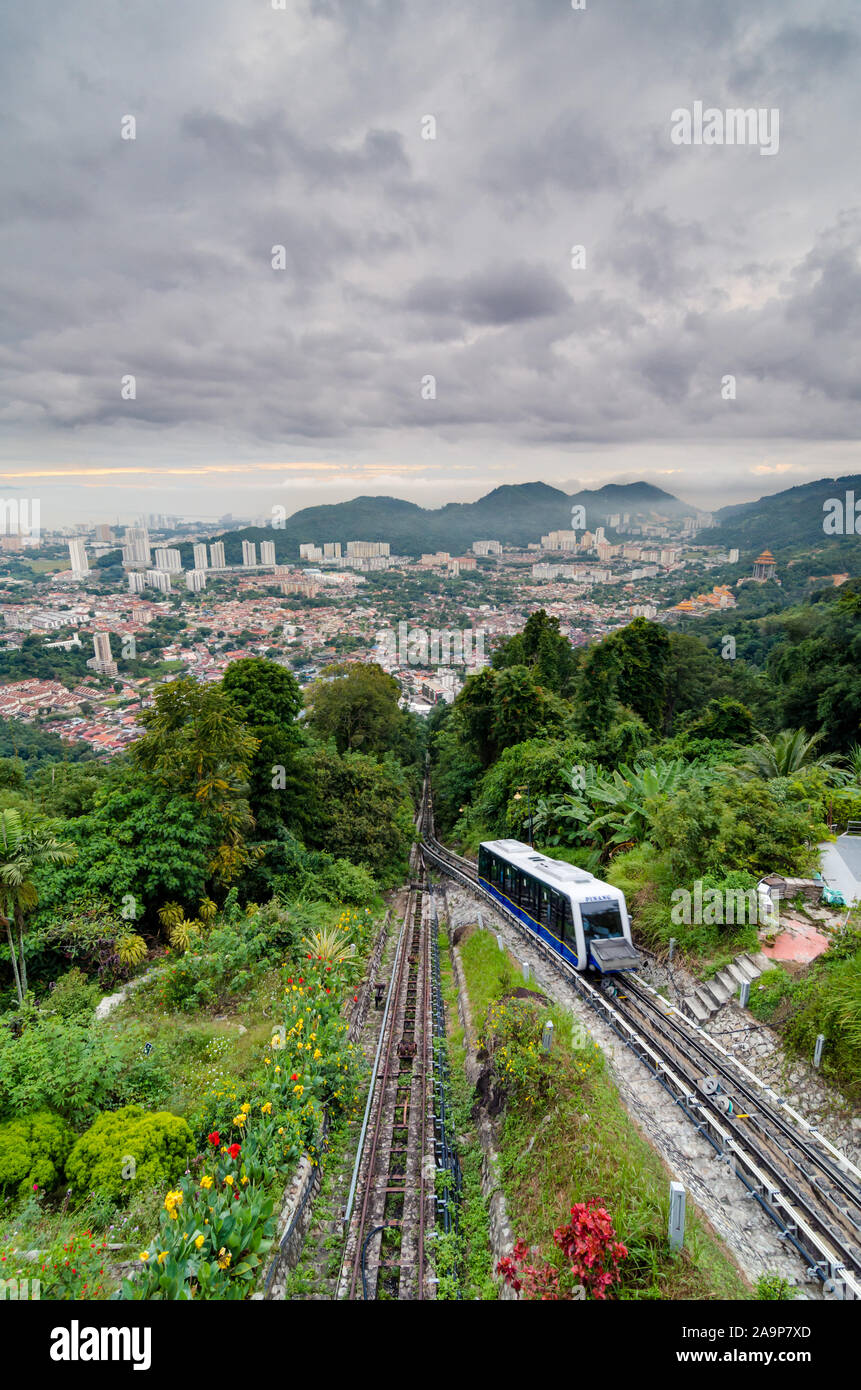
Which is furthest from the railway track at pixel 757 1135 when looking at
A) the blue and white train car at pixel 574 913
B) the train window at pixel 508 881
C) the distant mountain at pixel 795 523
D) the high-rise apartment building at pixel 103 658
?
the distant mountain at pixel 795 523

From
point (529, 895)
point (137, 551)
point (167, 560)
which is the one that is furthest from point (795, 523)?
point (529, 895)

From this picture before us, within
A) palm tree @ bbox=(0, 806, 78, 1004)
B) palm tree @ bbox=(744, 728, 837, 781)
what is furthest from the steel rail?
palm tree @ bbox=(744, 728, 837, 781)

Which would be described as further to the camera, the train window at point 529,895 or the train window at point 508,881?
the train window at point 508,881

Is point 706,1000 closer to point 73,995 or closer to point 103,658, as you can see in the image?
point 73,995

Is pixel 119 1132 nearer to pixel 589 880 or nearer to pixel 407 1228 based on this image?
pixel 407 1228

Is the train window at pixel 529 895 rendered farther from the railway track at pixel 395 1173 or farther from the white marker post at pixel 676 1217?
the white marker post at pixel 676 1217

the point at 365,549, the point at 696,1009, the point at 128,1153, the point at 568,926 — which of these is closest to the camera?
the point at 128,1153

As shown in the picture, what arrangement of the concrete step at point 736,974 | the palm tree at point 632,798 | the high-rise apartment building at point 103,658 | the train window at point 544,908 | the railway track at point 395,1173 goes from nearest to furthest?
the railway track at point 395,1173
the concrete step at point 736,974
the train window at point 544,908
the palm tree at point 632,798
the high-rise apartment building at point 103,658
